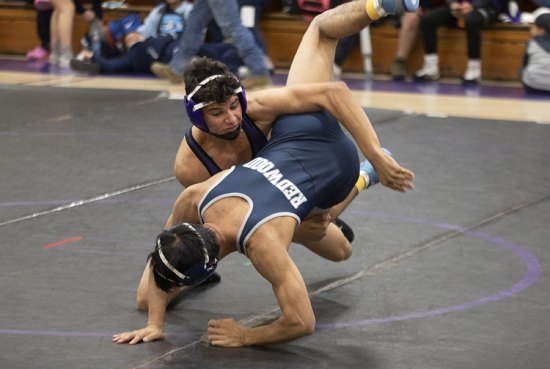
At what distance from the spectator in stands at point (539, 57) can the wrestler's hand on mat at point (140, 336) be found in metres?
5.27

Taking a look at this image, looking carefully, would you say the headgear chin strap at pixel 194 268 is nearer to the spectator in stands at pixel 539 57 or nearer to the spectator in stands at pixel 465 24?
the spectator in stands at pixel 539 57

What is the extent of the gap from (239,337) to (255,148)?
0.74 metres

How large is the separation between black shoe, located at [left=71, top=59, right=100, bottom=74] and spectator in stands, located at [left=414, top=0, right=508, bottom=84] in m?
2.74

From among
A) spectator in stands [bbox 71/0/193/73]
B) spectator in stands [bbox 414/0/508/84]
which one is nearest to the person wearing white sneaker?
spectator in stands [bbox 414/0/508/84]

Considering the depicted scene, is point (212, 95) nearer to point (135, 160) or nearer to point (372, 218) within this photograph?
point (372, 218)

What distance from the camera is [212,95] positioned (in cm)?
368

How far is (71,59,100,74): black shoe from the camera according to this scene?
9641 millimetres

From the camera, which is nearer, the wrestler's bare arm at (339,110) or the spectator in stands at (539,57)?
the wrestler's bare arm at (339,110)

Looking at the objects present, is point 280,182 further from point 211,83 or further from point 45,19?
point 45,19

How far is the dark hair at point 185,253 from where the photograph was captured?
3.36 metres

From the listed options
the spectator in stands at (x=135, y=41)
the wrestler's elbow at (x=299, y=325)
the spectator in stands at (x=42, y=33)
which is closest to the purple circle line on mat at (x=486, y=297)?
the wrestler's elbow at (x=299, y=325)

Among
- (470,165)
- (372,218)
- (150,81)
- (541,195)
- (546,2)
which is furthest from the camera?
(150,81)

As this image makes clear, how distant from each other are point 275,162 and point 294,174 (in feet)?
0.26

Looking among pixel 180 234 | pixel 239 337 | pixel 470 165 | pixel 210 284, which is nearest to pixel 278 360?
pixel 239 337
